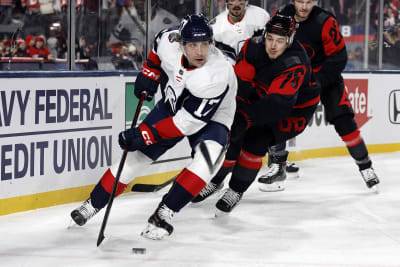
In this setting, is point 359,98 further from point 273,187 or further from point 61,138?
point 61,138

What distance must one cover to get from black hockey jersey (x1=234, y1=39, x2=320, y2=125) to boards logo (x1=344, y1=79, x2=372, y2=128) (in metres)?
3.00

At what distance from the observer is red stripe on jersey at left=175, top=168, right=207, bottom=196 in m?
3.46

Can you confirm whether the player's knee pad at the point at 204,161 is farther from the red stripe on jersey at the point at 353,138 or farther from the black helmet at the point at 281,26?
the red stripe on jersey at the point at 353,138

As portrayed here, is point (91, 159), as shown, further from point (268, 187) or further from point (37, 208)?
point (268, 187)

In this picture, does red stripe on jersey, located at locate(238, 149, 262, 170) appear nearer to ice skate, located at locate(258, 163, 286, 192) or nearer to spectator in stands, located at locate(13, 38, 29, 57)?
ice skate, located at locate(258, 163, 286, 192)

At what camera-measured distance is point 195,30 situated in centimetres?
341

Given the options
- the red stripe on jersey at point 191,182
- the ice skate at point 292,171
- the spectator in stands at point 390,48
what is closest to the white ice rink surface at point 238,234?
the red stripe on jersey at point 191,182

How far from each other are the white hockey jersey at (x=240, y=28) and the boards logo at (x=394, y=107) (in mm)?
3289

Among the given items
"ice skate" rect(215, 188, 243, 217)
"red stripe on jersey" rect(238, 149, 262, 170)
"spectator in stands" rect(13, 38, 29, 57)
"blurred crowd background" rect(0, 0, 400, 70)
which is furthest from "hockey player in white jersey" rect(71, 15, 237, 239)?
"spectator in stands" rect(13, 38, 29, 57)

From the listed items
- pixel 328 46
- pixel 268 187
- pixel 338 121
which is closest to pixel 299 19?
pixel 328 46

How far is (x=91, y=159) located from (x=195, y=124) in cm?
147

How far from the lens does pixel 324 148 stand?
23.3 ft

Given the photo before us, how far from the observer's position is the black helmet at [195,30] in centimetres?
341

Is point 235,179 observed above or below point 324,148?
above
